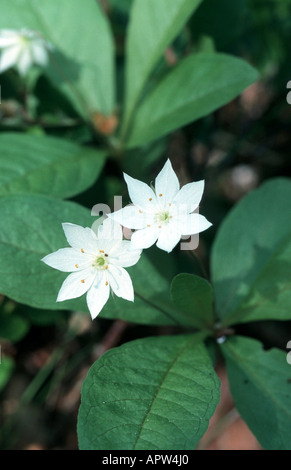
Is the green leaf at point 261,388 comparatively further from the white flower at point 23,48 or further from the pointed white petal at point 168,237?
the white flower at point 23,48

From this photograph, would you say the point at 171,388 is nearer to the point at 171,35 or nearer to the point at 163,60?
the point at 171,35

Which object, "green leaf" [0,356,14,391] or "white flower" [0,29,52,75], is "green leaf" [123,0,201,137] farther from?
"green leaf" [0,356,14,391]

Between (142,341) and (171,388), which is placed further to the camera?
(142,341)

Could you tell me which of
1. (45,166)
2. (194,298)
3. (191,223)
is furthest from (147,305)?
(45,166)

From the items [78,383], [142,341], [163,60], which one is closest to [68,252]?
[142,341]

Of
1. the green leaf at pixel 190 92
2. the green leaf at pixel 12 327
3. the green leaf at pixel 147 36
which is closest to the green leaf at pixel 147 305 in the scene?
the green leaf at pixel 190 92

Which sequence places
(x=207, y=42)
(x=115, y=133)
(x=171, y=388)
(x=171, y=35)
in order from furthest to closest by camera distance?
1. (x=115, y=133)
2. (x=207, y=42)
3. (x=171, y=35)
4. (x=171, y=388)

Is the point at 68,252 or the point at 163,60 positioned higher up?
the point at 163,60
